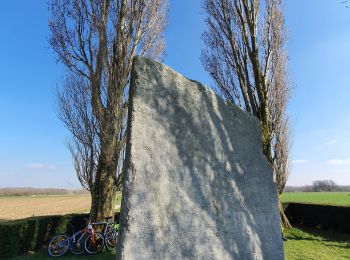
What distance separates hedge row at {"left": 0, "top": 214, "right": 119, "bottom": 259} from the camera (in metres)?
9.48

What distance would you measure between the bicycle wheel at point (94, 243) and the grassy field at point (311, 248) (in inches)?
11.7

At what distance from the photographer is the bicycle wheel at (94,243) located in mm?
9781

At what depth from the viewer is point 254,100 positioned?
36.1 ft

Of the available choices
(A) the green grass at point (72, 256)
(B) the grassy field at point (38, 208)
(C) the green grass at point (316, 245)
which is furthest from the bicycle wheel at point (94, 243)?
(B) the grassy field at point (38, 208)

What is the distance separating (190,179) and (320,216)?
1244 cm

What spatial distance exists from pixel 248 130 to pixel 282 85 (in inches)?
400

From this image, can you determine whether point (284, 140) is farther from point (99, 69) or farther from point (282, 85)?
point (99, 69)

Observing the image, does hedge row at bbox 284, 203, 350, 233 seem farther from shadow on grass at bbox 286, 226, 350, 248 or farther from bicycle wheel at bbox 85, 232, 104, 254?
bicycle wheel at bbox 85, 232, 104, 254

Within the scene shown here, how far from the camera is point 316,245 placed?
1062cm

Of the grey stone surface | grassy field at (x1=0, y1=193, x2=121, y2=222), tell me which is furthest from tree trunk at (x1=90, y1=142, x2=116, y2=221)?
the grey stone surface

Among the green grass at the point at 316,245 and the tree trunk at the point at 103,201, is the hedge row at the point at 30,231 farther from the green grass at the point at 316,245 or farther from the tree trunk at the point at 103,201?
the green grass at the point at 316,245

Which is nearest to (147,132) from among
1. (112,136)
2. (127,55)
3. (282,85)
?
(112,136)

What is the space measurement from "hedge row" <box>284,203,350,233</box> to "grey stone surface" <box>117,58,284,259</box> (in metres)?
10.2

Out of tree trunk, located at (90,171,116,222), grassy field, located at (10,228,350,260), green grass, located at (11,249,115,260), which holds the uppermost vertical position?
tree trunk, located at (90,171,116,222)
